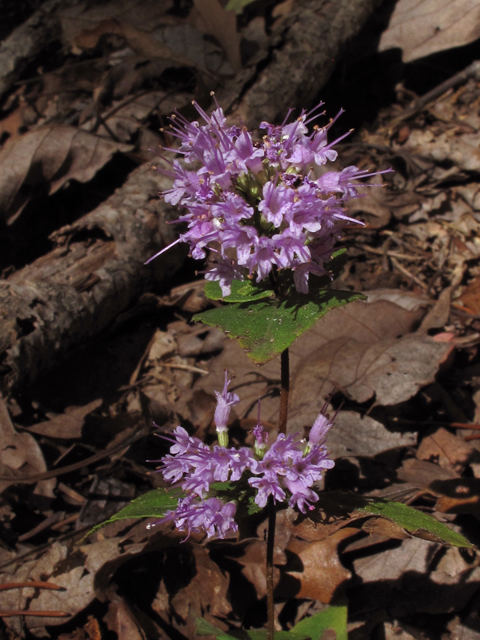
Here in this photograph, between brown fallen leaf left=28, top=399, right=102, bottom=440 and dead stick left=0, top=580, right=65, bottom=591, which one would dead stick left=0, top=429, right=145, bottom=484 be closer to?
brown fallen leaf left=28, top=399, right=102, bottom=440

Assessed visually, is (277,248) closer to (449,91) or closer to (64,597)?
(64,597)

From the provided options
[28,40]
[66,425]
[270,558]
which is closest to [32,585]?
[66,425]

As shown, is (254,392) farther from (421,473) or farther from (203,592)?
(203,592)

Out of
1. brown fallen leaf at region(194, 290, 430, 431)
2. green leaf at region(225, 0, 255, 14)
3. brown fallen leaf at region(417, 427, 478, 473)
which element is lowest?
brown fallen leaf at region(417, 427, 478, 473)

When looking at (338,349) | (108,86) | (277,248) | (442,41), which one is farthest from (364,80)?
(277,248)

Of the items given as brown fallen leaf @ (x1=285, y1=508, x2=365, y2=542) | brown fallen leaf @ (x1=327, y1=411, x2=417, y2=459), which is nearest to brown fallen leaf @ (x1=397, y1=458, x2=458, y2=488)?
brown fallen leaf @ (x1=327, y1=411, x2=417, y2=459)
